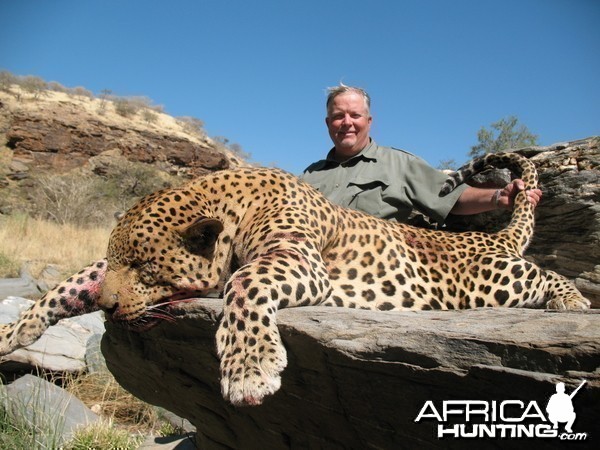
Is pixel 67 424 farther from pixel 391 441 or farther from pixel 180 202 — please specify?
pixel 391 441

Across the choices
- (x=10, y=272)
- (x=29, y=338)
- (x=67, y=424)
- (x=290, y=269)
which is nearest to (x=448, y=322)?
(x=290, y=269)

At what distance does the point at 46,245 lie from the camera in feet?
54.3

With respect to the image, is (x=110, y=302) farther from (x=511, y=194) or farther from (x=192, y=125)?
(x=192, y=125)

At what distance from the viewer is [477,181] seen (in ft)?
20.2

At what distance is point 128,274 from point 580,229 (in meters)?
4.92

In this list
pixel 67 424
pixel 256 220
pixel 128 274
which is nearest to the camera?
pixel 128 274

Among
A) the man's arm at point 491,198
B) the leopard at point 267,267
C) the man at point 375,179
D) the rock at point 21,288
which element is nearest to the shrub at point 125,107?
the rock at point 21,288

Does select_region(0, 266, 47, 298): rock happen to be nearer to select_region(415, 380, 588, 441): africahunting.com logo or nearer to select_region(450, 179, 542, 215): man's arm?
select_region(450, 179, 542, 215): man's arm

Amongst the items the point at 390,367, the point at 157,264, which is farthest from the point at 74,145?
the point at 390,367

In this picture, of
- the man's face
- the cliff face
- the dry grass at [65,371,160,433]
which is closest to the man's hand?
the man's face

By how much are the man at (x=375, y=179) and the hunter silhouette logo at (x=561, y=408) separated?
4.03 metres

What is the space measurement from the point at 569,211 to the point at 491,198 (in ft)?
3.07

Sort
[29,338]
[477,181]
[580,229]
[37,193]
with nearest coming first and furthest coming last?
[29,338] → [580,229] → [477,181] → [37,193]

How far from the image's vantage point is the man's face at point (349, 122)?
661cm
